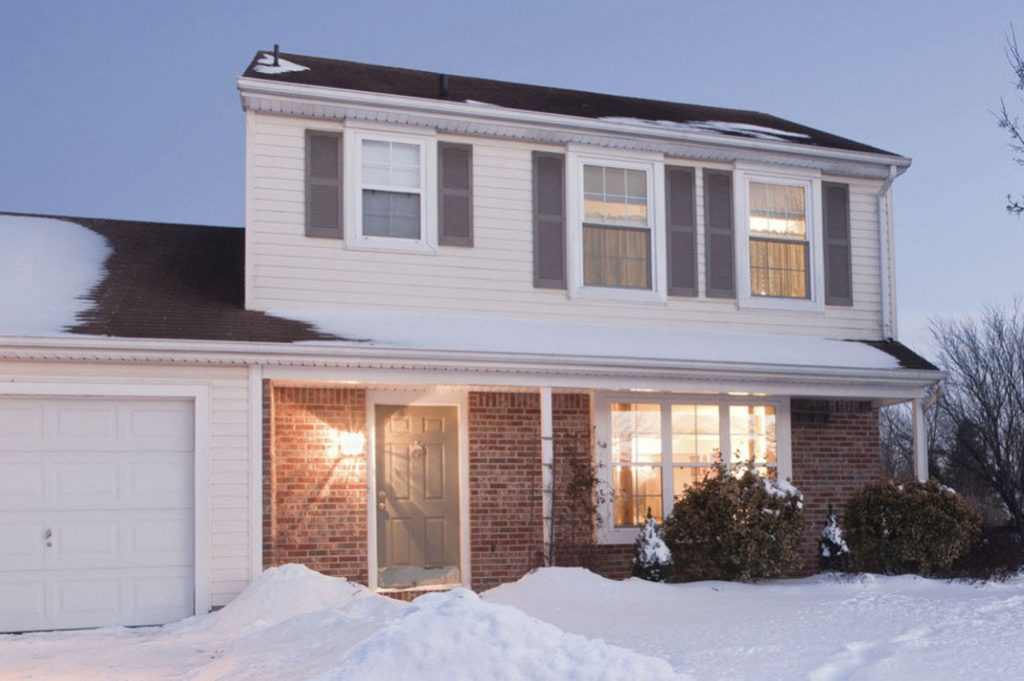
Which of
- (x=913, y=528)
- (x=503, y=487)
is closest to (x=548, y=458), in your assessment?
(x=503, y=487)

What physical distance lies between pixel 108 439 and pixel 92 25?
57399mm

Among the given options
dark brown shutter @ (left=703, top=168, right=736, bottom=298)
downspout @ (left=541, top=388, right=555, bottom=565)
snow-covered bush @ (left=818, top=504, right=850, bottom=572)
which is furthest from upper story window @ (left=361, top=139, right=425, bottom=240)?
snow-covered bush @ (left=818, top=504, right=850, bottom=572)

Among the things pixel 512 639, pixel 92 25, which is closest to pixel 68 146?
pixel 92 25

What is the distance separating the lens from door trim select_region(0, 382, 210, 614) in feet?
33.1

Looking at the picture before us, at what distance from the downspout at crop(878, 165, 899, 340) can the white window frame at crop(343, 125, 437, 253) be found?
589 centimetres

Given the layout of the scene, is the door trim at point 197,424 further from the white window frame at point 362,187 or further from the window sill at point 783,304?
the window sill at point 783,304

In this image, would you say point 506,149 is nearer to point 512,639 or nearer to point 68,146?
Result: point 512,639

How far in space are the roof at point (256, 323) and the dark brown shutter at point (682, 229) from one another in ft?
2.01

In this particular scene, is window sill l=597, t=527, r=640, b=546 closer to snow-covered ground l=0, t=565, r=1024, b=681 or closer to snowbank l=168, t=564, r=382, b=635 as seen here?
snow-covered ground l=0, t=565, r=1024, b=681

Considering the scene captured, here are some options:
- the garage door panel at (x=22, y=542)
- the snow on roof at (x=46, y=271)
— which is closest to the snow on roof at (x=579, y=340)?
the snow on roof at (x=46, y=271)

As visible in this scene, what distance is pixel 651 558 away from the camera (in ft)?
37.1

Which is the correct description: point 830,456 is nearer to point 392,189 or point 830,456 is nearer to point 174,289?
point 392,189

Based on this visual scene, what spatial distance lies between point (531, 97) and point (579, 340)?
3.76m

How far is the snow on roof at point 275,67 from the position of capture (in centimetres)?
1192
